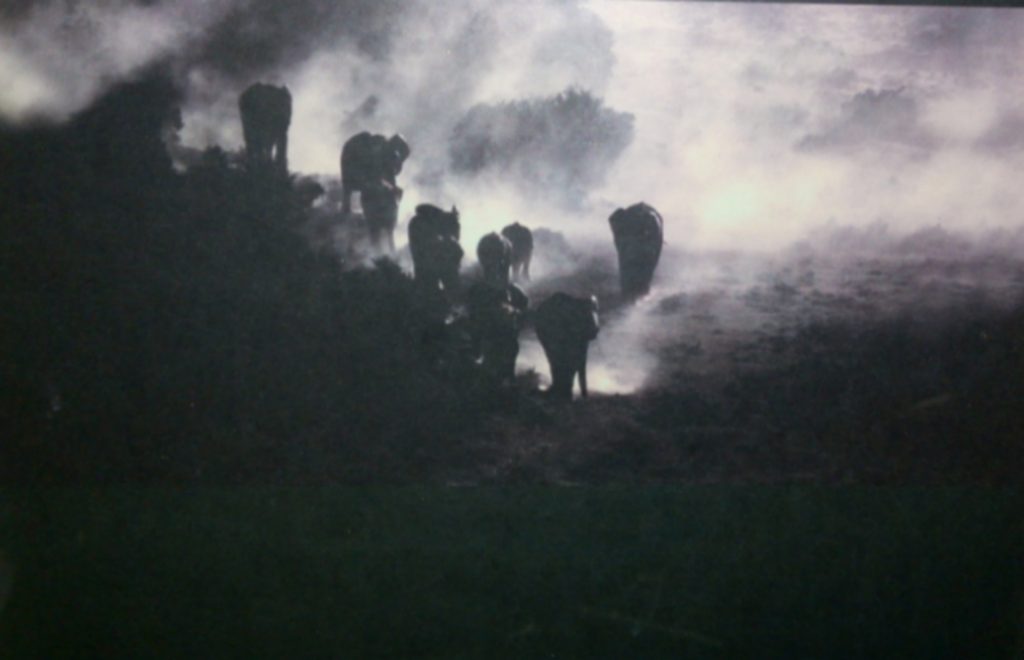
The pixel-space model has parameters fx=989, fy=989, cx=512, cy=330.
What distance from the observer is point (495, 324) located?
2.98 m

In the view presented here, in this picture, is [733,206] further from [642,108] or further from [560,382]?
[560,382]

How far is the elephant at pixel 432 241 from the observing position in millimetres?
2973

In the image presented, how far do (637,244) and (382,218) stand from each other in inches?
30.5

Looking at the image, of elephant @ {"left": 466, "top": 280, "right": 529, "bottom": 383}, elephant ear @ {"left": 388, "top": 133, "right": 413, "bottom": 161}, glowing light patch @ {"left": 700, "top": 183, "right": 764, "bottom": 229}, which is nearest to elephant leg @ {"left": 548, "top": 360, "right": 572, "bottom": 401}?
elephant @ {"left": 466, "top": 280, "right": 529, "bottom": 383}

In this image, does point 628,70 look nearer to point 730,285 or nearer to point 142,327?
point 730,285

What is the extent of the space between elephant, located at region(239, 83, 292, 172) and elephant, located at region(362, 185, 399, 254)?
29 centimetres

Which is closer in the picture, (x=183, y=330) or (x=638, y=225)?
(x=183, y=330)

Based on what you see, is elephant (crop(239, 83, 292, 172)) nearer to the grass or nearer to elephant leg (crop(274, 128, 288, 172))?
elephant leg (crop(274, 128, 288, 172))

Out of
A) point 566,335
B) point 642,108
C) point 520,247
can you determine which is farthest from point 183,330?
point 642,108

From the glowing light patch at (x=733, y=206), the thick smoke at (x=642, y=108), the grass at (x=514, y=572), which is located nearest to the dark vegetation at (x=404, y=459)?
A: the grass at (x=514, y=572)

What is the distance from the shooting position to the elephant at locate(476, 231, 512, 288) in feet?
9.80

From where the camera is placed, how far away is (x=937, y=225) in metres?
3.09

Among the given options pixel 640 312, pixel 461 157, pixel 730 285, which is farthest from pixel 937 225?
pixel 461 157

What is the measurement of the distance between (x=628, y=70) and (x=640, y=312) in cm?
74
